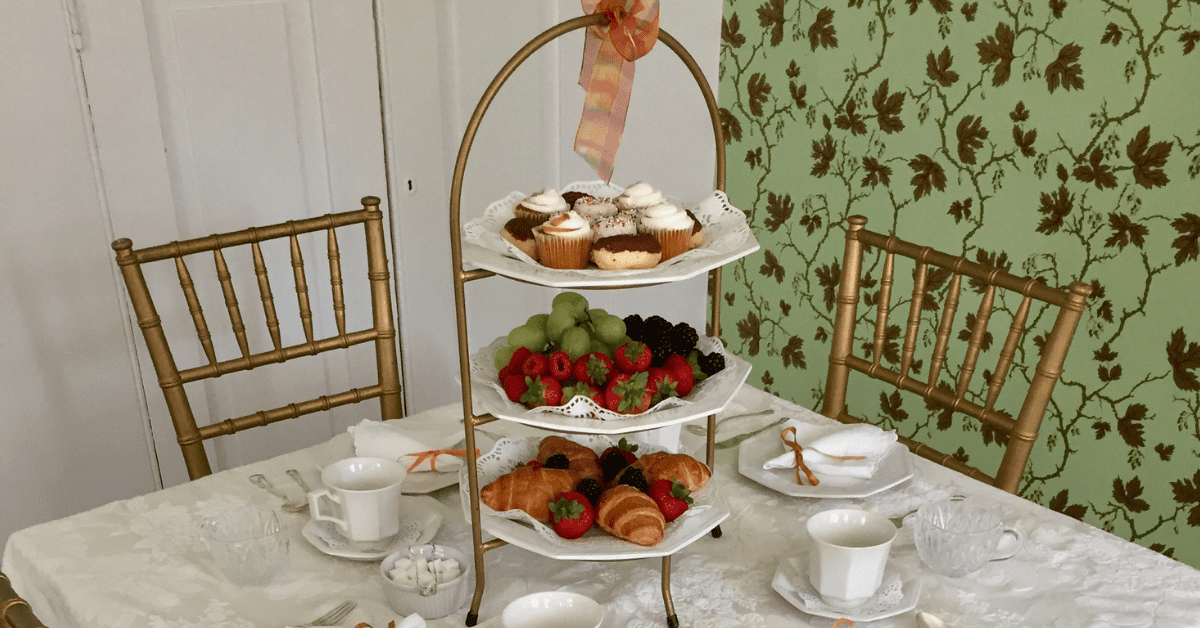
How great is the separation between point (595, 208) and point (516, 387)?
0.78 ft

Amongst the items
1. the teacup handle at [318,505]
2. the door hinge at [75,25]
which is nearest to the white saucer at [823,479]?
the teacup handle at [318,505]

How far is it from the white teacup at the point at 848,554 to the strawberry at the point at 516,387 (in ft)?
1.20

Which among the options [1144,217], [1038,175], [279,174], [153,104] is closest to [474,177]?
[279,174]

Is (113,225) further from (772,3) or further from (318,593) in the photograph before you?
(772,3)

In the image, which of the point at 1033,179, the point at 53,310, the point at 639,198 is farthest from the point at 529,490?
the point at 53,310

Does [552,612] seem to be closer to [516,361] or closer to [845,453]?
[516,361]

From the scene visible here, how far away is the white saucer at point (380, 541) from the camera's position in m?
1.27

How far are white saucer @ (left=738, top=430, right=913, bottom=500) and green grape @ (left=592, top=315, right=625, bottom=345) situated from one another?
0.36m

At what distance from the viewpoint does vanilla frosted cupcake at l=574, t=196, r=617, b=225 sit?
1.23 m

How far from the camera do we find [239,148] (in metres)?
2.52

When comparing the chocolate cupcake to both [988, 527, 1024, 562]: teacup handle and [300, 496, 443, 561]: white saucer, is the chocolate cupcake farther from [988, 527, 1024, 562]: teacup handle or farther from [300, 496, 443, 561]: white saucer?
[988, 527, 1024, 562]: teacup handle

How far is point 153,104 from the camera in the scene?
2.35 metres

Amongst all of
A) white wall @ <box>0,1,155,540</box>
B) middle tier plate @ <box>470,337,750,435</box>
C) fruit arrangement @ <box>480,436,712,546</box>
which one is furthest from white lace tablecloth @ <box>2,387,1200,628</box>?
white wall @ <box>0,1,155,540</box>

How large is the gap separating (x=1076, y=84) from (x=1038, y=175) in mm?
200
